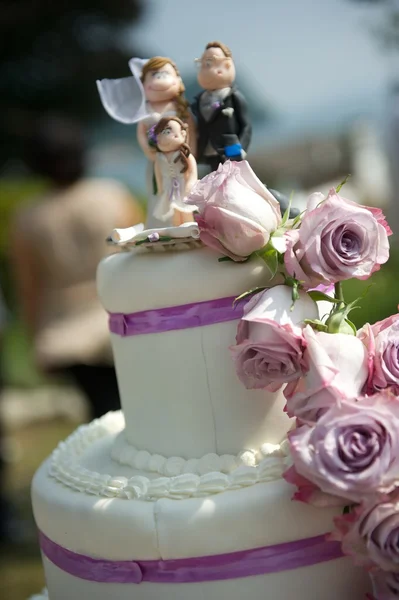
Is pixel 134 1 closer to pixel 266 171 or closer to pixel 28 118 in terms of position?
pixel 28 118

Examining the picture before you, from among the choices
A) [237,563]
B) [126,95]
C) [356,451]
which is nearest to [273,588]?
[237,563]

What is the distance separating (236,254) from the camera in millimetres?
1665

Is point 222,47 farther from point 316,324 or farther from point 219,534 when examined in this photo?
point 219,534

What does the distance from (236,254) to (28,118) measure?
13.1m

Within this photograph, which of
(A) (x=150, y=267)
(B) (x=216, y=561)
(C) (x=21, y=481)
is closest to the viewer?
(B) (x=216, y=561)

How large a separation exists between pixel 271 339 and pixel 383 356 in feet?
0.72

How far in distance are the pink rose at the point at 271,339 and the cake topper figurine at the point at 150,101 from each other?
408 mm

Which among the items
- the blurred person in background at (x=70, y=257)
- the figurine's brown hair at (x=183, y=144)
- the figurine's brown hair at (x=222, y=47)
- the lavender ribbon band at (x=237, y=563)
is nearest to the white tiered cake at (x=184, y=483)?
the lavender ribbon band at (x=237, y=563)

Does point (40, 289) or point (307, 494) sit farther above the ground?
point (307, 494)

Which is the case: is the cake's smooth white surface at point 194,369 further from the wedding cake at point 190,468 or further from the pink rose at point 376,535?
the pink rose at point 376,535

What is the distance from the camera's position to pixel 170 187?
188 centimetres

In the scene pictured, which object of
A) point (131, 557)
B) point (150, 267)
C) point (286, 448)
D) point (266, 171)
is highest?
point (150, 267)

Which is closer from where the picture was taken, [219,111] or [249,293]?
[249,293]

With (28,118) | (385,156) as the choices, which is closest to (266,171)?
(385,156)
